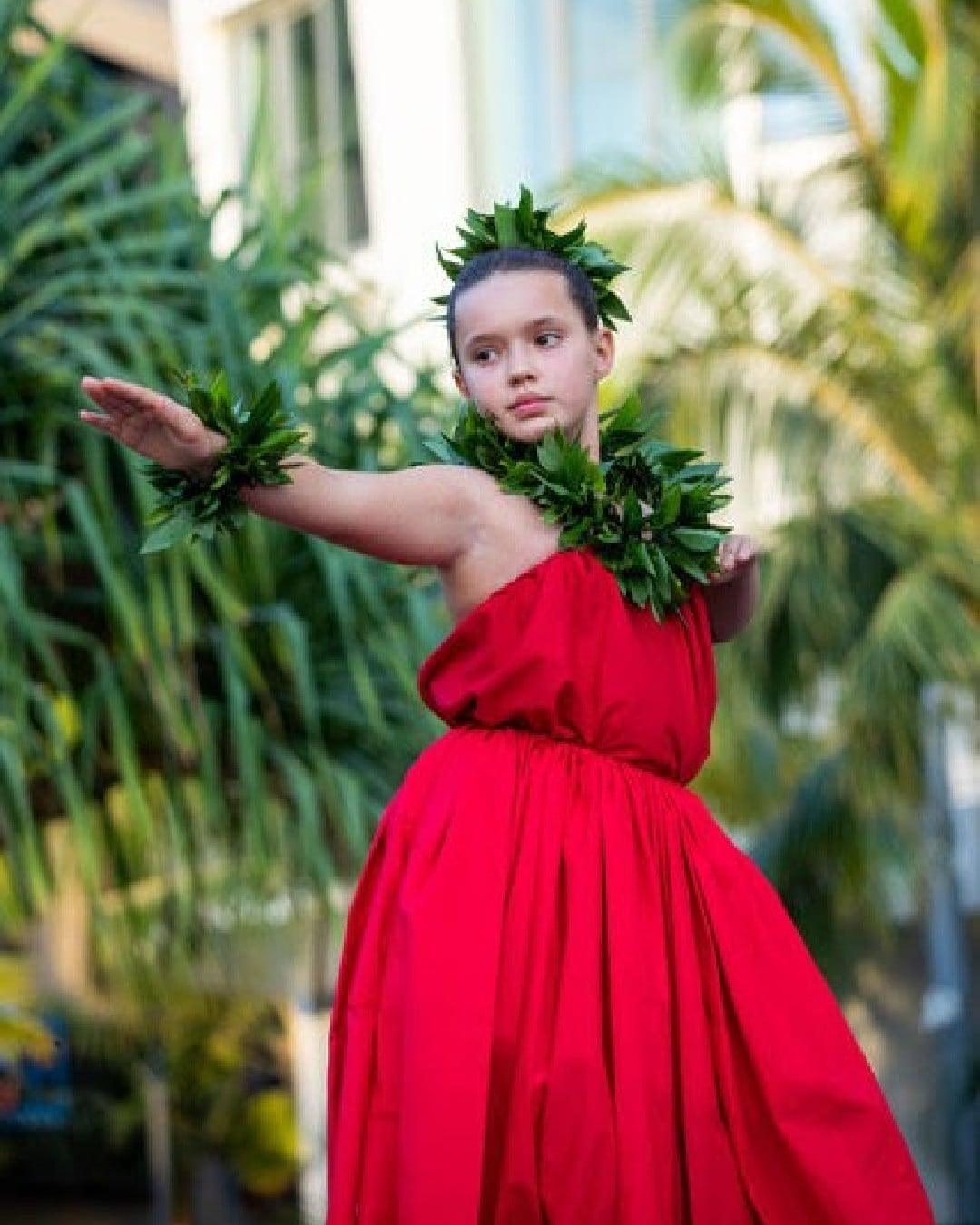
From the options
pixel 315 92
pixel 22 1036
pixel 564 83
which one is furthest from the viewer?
pixel 315 92

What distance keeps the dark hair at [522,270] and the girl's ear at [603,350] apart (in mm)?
29

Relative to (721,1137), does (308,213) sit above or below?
above

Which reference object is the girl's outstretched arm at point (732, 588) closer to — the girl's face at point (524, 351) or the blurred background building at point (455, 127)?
the girl's face at point (524, 351)

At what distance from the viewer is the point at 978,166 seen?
6.43 metres

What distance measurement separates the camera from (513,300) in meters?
2.36

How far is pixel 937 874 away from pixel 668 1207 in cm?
486

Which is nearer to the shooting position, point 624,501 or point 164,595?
point 624,501

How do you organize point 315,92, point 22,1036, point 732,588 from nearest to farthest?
point 732,588, point 22,1036, point 315,92

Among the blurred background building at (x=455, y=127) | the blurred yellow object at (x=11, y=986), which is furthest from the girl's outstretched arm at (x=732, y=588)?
the blurred background building at (x=455, y=127)

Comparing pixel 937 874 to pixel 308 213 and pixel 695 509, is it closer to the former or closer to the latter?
pixel 308 213

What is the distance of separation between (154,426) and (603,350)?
1.85ft

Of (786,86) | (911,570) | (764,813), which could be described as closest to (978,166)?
(786,86)

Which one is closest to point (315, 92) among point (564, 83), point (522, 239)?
point (564, 83)

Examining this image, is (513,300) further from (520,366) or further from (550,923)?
(550,923)
